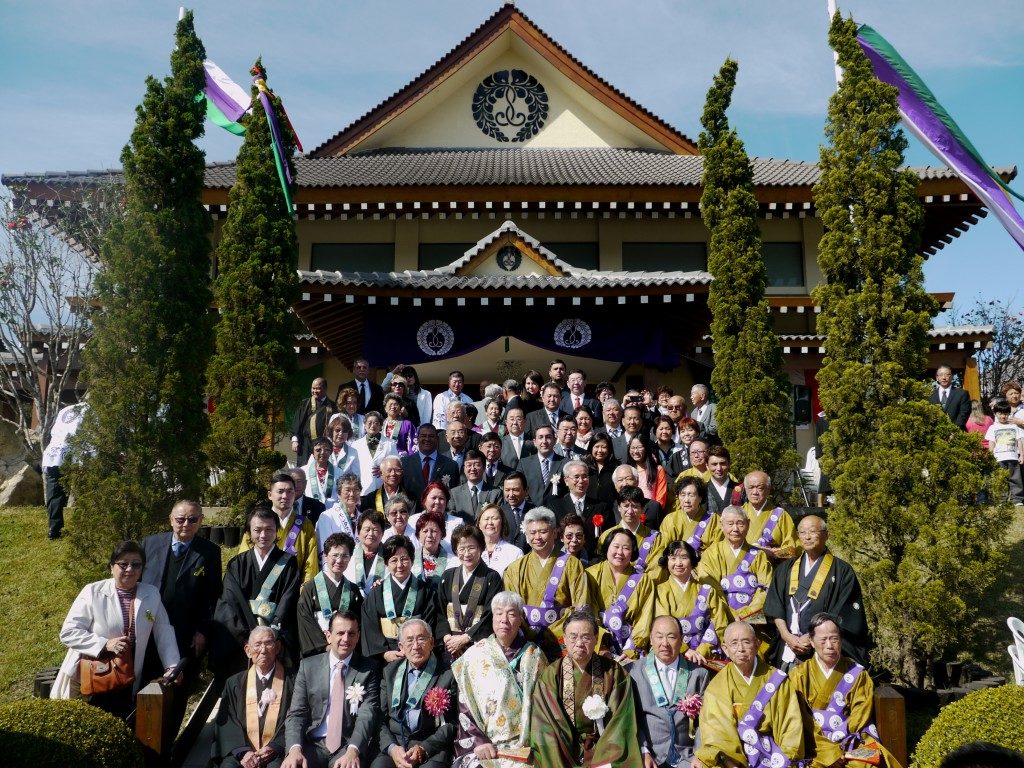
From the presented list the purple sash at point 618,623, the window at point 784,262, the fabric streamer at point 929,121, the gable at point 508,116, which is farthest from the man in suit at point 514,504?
the gable at point 508,116

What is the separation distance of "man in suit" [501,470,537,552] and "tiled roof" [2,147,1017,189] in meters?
8.58

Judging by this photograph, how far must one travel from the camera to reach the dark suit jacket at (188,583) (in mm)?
5383

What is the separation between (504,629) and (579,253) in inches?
453

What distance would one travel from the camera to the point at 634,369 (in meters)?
13.5

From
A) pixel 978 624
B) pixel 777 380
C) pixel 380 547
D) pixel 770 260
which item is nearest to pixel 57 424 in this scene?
pixel 380 547

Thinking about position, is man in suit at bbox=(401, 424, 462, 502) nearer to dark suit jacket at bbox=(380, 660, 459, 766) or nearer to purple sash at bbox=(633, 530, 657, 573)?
purple sash at bbox=(633, 530, 657, 573)

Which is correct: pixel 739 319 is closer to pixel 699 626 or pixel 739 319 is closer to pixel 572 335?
pixel 572 335

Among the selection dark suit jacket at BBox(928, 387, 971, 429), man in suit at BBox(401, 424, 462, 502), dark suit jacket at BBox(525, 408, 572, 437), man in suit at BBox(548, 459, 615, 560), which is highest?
dark suit jacket at BBox(928, 387, 971, 429)

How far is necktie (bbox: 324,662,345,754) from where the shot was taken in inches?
186

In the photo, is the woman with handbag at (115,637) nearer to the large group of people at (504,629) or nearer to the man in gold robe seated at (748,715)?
the large group of people at (504,629)

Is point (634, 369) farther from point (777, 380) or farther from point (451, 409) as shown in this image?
point (451, 409)

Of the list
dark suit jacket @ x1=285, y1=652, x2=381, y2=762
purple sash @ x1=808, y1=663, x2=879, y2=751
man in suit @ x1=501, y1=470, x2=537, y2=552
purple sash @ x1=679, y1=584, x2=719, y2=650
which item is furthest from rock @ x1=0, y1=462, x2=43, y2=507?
purple sash @ x1=808, y1=663, x2=879, y2=751

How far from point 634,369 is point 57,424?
8775 millimetres

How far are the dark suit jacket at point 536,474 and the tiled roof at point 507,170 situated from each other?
7.65 meters
